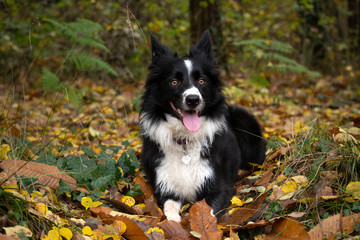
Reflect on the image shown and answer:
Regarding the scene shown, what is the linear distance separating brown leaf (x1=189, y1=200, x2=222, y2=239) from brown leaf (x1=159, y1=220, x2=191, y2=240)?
92 mm

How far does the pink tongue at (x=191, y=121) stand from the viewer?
11.7 ft

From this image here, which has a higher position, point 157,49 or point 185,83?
point 157,49

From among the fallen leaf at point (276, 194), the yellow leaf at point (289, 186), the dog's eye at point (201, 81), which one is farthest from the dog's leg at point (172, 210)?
the dog's eye at point (201, 81)

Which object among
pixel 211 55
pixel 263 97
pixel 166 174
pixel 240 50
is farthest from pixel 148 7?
pixel 166 174

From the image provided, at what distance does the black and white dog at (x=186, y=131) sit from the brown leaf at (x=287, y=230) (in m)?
0.64

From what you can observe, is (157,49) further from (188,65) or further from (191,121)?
(191,121)

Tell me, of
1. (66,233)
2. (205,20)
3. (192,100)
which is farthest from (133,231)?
(205,20)

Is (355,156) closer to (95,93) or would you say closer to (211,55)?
(211,55)

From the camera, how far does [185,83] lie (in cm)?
365

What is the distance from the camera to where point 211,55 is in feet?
13.1

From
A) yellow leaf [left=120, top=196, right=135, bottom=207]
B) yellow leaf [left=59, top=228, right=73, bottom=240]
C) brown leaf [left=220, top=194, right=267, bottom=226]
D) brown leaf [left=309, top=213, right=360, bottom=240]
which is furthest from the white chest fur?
yellow leaf [left=59, top=228, right=73, bottom=240]

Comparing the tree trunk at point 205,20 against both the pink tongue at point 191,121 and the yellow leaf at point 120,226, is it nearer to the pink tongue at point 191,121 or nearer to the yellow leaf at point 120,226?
the pink tongue at point 191,121

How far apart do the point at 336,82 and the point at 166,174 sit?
8.08 metres

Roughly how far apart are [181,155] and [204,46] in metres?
1.20
